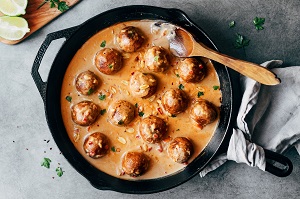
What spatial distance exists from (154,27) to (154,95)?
49cm

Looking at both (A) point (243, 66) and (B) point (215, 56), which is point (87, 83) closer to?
(B) point (215, 56)

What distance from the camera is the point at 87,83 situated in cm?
326

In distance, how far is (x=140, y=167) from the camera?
3291 mm

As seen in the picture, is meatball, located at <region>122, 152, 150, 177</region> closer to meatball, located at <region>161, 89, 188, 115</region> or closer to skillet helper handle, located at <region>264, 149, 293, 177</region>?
meatball, located at <region>161, 89, 188, 115</region>

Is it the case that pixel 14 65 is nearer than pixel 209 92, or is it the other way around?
pixel 209 92

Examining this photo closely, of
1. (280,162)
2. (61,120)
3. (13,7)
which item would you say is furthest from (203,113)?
(13,7)

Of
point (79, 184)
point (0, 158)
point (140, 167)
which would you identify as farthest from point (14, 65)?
point (140, 167)

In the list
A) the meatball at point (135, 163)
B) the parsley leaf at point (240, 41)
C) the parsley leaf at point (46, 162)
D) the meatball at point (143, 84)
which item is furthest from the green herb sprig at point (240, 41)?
the parsley leaf at point (46, 162)

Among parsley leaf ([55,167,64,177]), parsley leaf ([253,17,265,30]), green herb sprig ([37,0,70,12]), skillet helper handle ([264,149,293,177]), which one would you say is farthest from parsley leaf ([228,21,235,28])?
parsley leaf ([55,167,64,177])

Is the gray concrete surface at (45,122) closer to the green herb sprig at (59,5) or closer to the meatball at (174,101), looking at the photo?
the green herb sprig at (59,5)

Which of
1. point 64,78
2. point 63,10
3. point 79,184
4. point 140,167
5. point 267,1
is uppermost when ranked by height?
point 267,1

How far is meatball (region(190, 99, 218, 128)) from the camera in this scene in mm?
3230

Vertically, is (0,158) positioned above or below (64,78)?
below

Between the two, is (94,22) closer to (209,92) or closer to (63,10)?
(63,10)
